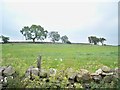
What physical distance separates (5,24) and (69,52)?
97 cm

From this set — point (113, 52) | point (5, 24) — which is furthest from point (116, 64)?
point (5, 24)

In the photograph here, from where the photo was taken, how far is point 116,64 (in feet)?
80.1

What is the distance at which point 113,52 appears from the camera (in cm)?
2438

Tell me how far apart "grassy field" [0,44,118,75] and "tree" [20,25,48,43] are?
0.38 feet

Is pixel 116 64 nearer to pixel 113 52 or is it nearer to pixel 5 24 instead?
pixel 113 52

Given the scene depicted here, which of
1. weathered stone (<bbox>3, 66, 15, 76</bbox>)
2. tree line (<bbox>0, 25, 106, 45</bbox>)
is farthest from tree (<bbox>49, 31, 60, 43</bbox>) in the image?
weathered stone (<bbox>3, 66, 15, 76</bbox>)

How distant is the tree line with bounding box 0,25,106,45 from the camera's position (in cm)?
2425

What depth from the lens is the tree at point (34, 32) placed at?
24.2 meters

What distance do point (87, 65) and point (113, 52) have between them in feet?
1.33

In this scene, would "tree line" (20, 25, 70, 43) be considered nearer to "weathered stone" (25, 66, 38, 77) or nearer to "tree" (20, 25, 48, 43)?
"tree" (20, 25, 48, 43)

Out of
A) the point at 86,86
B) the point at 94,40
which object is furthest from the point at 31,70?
the point at 94,40

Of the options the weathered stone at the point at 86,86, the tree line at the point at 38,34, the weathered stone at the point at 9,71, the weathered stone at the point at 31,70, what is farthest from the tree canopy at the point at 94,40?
the weathered stone at the point at 9,71

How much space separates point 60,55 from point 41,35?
0.39 metres

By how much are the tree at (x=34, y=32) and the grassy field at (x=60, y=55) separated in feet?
0.38
